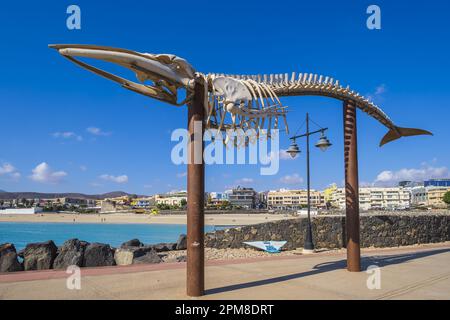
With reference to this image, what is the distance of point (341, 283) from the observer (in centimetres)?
762

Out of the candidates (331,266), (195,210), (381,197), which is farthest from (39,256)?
(381,197)

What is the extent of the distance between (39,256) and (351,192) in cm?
1048

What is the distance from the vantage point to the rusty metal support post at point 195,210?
644cm

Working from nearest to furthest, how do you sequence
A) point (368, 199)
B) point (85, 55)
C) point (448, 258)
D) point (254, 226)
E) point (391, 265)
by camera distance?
point (85, 55), point (391, 265), point (448, 258), point (254, 226), point (368, 199)

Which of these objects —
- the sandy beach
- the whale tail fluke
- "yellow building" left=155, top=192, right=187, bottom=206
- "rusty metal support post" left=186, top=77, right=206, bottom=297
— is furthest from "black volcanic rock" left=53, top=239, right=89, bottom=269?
"yellow building" left=155, top=192, right=187, bottom=206

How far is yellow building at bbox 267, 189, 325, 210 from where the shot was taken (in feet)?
440

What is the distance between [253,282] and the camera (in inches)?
306

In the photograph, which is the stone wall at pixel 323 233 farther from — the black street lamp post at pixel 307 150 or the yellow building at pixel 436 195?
the yellow building at pixel 436 195

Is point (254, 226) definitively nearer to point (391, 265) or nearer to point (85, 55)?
point (391, 265)

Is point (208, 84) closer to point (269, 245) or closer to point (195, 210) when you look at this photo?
point (195, 210)

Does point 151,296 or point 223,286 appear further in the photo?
point 223,286

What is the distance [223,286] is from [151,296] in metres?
1.59

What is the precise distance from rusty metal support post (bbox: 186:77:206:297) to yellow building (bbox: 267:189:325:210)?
12714 cm
